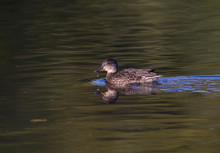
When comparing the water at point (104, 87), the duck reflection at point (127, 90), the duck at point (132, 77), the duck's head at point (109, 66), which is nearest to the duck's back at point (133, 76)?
the duck at point (132, 77)

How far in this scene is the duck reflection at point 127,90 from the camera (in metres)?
11.1

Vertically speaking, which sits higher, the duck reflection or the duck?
the duck

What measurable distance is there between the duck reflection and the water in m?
0.15

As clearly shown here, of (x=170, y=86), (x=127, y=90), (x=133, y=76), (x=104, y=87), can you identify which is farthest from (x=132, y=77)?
(x=170, y=86)

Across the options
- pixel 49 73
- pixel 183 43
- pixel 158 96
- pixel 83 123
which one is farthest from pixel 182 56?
pixel 83 123

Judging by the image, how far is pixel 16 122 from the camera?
9.22 metres

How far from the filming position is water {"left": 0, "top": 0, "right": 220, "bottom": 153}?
8.09 metres

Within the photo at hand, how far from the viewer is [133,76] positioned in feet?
41.3

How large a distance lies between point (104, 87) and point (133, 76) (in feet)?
2.17

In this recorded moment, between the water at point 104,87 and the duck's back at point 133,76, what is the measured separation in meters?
0.38

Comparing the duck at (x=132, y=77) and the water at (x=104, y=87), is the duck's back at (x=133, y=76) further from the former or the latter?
the water at (x=104, y=87)

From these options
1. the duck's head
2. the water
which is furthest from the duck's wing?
the duck's head

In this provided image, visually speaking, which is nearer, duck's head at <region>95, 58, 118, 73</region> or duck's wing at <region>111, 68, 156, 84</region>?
duck's wing at <region>111, 68, 156, 84</region>

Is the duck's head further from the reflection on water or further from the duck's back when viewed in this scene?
the reflection on water
